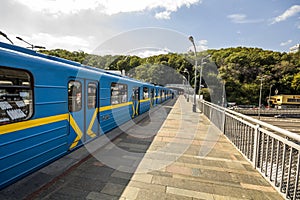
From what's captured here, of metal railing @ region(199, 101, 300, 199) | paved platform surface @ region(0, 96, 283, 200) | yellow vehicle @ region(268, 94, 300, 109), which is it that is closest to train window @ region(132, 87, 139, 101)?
paved platform surface @ region(0, 96, 283, 200)

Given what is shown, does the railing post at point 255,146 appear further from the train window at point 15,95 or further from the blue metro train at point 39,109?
the train window at point 15,95

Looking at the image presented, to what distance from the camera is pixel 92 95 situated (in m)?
4.70

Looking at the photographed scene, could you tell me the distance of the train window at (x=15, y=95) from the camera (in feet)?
7.82

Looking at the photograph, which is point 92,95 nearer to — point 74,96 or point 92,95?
point 92,95

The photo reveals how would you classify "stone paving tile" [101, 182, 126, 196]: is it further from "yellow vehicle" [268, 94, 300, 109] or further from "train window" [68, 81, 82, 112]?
"yellow vehicle" [268, 94, 300, 109]

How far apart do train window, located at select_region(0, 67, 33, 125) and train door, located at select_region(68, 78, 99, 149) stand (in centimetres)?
103

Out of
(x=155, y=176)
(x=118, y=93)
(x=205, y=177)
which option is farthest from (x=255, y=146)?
(x=118, y=93)

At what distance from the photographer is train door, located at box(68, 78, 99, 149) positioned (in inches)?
152

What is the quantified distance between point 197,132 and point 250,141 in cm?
253

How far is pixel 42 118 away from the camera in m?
2.95

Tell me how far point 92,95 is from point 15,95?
2184 mm

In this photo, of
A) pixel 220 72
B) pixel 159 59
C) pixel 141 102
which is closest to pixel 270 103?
pixel 220 72

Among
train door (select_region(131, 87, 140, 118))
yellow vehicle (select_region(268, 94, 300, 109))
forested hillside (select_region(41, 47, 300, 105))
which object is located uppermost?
forested hillside (select_region(41, 47, 300, 105))

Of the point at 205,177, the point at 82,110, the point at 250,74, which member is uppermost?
the point at 250,74
